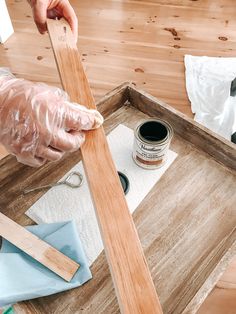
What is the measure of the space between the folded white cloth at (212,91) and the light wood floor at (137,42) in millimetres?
28

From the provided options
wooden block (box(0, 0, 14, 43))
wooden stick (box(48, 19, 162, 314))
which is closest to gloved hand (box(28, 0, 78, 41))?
wooden stick (box(48, 19, 162, 314))

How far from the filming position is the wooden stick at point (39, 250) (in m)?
0.42

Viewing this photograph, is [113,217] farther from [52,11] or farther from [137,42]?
[137,42]

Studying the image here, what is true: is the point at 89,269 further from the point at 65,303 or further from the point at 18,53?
the point at 18,53

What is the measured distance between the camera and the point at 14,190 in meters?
0.51

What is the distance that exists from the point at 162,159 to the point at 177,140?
→ 0.25 feet

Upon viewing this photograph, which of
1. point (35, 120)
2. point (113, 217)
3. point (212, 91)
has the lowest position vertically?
point (212, 91)

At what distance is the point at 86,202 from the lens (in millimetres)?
499

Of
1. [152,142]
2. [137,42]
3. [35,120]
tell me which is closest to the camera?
[35,120]

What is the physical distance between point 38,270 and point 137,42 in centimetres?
79

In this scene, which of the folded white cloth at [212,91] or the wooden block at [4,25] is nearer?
the folded white cloth at [212,91]

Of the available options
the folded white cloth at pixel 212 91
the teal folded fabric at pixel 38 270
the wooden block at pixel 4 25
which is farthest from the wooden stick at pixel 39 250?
the wooden block at pixel 4 25

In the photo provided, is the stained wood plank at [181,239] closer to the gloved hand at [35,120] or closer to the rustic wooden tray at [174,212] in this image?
the rustic wooden tray at [174,212]

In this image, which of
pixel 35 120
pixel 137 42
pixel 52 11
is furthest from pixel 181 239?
pixel 137 42
